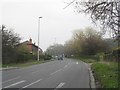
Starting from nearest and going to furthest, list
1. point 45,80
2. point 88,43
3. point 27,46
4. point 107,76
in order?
point 107,76 < point 45,80 < point 27,46 < point 88,43

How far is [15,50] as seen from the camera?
5581 cm

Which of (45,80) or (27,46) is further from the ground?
(27,46)

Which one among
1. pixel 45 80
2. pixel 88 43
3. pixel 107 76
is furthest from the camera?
pixel 88 43

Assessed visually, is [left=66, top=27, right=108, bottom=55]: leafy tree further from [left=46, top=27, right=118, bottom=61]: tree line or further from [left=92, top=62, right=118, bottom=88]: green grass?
[left=92, top=62, right=118, bottom=88]: green grass

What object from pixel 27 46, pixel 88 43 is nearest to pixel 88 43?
pixel 88 43

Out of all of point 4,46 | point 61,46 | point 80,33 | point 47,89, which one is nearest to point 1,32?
point 4,46

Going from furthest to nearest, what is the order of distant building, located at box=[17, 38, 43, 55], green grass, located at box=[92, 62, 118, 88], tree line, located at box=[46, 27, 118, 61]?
tree line, located at box=[46, 27, 118, 61], distant building, located at box=[17, 38, 43, 55], green grass, located at box=[92, 62, 118, 88]

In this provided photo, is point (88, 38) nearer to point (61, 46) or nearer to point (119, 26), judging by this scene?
point (61, 46)

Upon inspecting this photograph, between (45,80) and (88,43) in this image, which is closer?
(45,80)

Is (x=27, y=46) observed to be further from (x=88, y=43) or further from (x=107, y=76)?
(x=107, y=76)

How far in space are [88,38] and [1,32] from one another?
71.9m

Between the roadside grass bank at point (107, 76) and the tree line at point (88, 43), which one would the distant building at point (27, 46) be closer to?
the tree line at point (88, 43)

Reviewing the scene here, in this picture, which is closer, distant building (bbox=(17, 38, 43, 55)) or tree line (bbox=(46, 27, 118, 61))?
distant building (bbox=(17, 38, 43, 55))

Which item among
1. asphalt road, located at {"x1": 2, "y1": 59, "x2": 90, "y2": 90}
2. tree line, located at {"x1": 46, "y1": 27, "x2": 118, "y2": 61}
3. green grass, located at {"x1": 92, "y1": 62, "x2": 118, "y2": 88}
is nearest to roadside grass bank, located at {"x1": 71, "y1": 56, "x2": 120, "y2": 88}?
green grass, located at {"x1": 92, "y1": 62, "x2": 118, "y2": 88}
